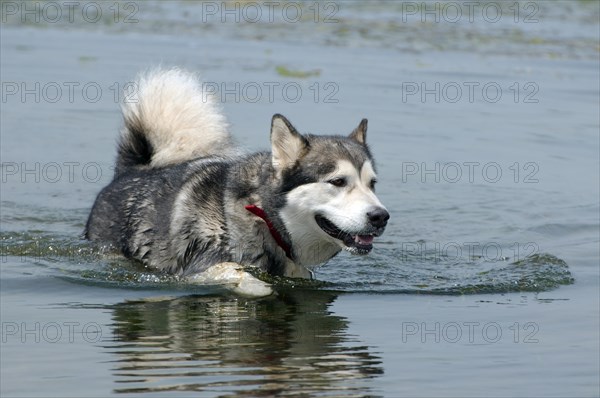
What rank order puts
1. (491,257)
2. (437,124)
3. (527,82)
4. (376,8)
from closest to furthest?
(491,257)
(437,124)
(527,82)
(376,8)

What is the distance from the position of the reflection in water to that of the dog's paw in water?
0.08 metres

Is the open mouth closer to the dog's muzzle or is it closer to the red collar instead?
the dog's muzzle

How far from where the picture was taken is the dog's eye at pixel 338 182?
6.61 metres

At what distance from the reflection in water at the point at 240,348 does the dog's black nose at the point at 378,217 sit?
0.61m

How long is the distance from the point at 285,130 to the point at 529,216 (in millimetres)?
3612

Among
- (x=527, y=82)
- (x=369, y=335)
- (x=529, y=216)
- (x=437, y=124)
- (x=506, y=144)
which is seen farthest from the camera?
(x=527, y=82)

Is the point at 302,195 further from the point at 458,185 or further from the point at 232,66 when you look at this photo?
the point at 232,66

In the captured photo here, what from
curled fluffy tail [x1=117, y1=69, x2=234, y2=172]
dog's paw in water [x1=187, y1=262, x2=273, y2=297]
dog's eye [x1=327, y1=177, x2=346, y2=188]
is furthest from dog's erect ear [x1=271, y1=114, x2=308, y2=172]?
curled fluffy tail [x1=117, y1=69, x2=234, y2=172]

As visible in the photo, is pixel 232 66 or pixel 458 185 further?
pixel 232 66

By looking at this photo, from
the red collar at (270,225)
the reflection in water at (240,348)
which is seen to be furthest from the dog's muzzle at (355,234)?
the reflection in water at (240,348)

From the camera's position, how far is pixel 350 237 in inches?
265

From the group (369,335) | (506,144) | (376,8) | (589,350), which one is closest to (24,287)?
(369,335)

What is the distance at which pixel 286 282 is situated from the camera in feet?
23.6

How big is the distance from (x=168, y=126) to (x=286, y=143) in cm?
190
